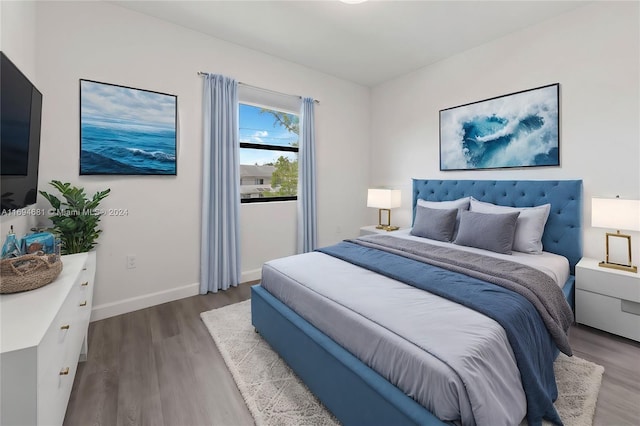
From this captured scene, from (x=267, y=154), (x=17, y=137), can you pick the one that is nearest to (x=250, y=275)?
(x=267, y=154)

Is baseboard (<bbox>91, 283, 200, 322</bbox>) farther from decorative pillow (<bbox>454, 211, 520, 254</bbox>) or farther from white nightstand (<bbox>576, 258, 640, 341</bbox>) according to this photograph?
white nightstand (<bbox>576, 258, 640, 341</bbox>)

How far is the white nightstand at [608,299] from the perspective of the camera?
2182mm

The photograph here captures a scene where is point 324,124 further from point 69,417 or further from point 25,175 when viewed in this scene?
point 69,417

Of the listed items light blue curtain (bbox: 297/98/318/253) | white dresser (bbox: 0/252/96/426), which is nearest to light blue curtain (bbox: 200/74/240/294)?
light blue curtain (bbox: 297/98/318/253)

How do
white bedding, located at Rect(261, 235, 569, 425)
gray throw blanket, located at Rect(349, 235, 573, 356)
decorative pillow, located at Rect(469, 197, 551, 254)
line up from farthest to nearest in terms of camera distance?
decorative pillow, located at Rect(469, 197, 551, 254) < gray throw blanket, located at Rect(349, 235, 573, 356) < white bedding, located at Rect(261, 235, 569, 425)

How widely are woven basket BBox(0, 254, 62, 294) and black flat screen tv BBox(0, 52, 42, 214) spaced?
0.30m

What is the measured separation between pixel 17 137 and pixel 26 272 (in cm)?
76

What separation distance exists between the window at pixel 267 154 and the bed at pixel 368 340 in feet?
5.56

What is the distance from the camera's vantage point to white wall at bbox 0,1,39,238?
5.56 ft

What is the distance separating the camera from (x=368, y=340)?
1364 millimetres

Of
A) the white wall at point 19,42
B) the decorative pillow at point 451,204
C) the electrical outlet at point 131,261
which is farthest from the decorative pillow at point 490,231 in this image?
the white wall at point 19,42

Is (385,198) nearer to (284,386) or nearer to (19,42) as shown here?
(284,386)

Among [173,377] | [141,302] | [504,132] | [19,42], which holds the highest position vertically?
[19,42]

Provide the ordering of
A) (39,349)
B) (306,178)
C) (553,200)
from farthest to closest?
(306,178) < (553,200) < (39,349)
